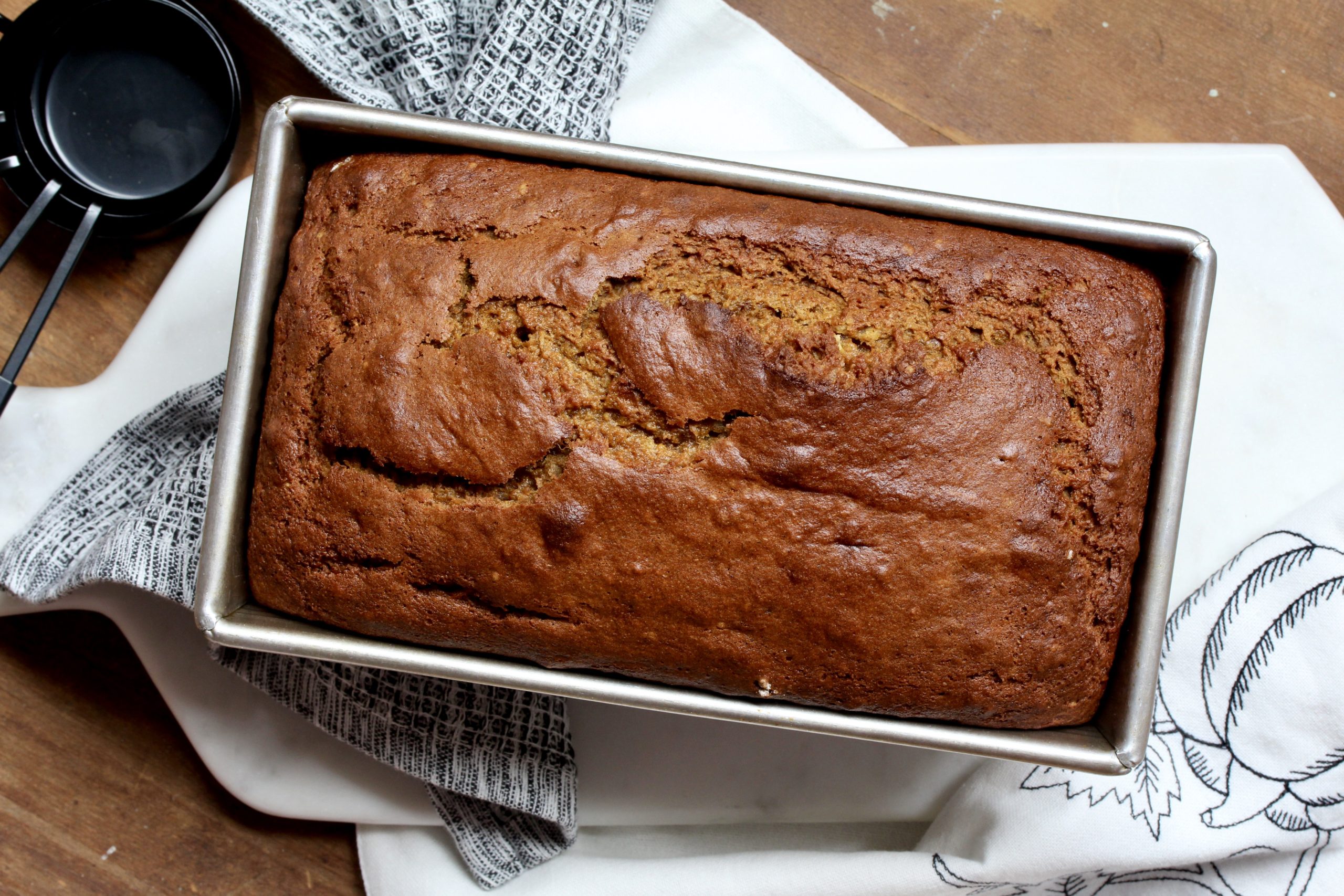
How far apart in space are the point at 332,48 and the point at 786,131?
2.47 feet

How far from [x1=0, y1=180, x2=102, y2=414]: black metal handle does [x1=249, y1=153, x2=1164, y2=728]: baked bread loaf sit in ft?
1.64

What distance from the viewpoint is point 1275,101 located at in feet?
5.19

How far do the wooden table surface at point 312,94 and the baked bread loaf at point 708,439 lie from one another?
1.90 feet

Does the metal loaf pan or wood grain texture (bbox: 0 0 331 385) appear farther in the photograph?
wood grain texture (bbox: 0 0 331 385)

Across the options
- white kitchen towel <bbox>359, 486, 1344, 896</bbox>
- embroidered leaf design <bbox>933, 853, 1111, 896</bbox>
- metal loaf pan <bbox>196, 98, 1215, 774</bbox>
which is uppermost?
metal loaf pan <bbox>196, 98, 1215, 774</bbox>

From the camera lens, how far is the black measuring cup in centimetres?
146

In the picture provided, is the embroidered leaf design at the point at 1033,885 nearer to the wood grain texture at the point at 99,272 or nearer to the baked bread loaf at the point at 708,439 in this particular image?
the baked bread loaf at the point at 708,439

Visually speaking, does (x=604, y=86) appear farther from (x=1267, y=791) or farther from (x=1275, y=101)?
(x=1267, y=791)

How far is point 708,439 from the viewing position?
106 cm

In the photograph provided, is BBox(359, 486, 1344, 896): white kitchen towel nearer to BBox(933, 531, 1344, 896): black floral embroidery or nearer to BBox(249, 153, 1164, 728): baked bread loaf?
BBox(933, 531, 1344, 896): black floral embroidery

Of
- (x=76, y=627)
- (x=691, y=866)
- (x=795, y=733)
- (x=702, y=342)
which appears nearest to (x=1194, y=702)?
(x=795, y=733)

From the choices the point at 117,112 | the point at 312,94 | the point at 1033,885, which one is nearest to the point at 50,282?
the point at 117,112

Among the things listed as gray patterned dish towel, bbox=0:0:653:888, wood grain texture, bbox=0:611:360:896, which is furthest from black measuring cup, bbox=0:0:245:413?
wood grain texture, bbox=0:611:360:896

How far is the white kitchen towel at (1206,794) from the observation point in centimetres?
137
